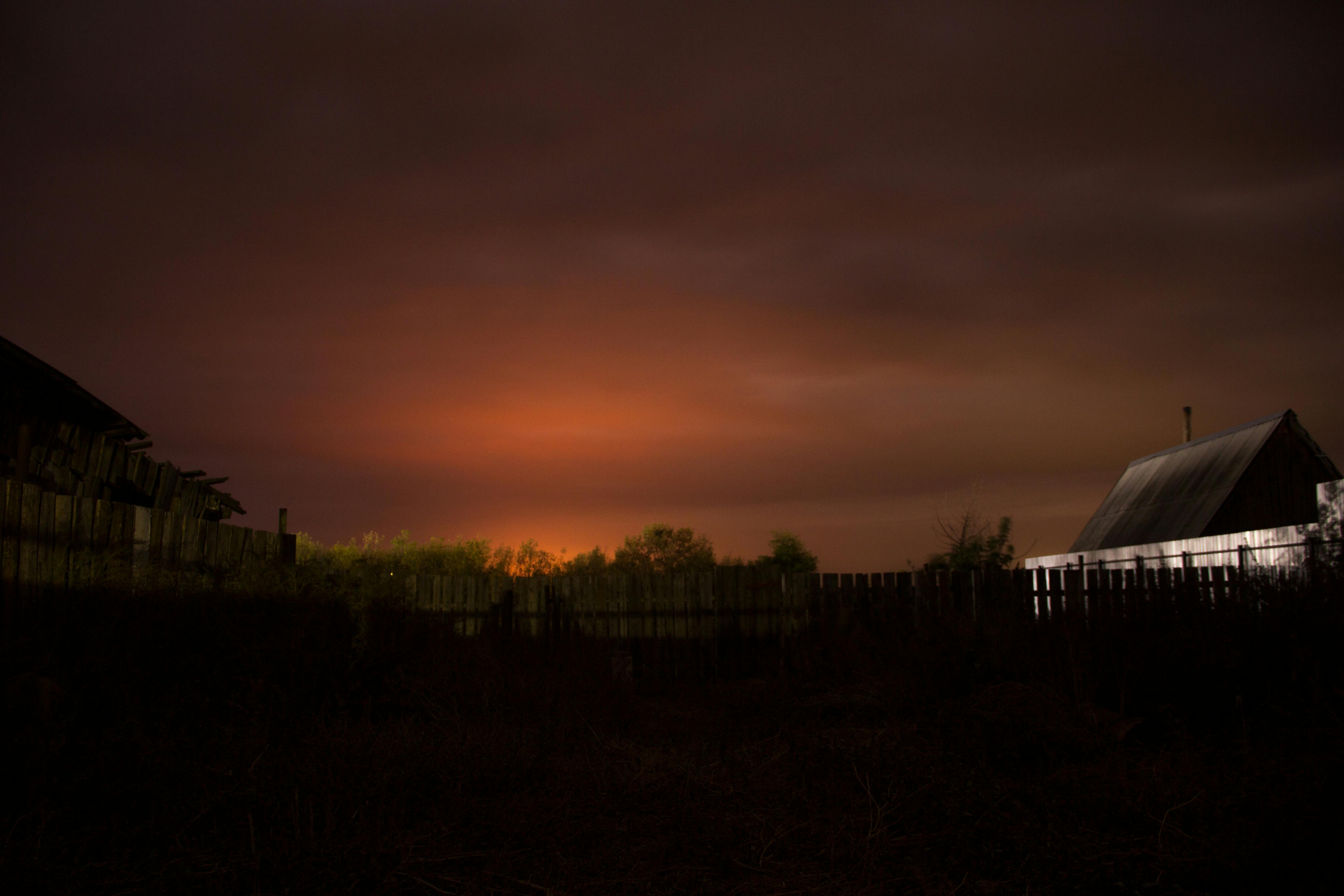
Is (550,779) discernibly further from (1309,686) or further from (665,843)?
(1309,686)

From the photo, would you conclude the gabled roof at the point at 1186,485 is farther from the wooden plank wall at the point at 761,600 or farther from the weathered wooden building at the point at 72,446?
the weathered wooden building at the point at 72,446

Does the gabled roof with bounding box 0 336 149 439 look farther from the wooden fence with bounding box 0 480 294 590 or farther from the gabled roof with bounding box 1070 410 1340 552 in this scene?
the gabled roof with bounding box 1070 410 1340 552

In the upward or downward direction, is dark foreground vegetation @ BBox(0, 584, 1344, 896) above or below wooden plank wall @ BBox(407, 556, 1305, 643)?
below

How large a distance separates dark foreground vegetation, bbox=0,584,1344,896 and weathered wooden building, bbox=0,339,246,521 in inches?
177

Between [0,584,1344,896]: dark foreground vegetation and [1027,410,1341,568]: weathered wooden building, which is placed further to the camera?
[1027,410,1341,568]: weathered wooden building

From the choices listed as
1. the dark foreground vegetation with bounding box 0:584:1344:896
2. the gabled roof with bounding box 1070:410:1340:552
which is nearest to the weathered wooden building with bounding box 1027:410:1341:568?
the gabled roof with bounding box 1070:410:1340:552

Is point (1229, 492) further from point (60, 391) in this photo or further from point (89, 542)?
point (60, 391)

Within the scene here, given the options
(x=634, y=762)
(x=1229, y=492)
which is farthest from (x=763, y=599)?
(x=1229, y=492)

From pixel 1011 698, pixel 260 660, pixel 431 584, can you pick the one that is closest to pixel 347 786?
pixel 260 660

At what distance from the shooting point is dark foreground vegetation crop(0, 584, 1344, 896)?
13.0 feet

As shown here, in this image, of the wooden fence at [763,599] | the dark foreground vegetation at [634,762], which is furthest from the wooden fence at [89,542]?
the wooden fence at [763,599]

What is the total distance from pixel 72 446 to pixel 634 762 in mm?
10892

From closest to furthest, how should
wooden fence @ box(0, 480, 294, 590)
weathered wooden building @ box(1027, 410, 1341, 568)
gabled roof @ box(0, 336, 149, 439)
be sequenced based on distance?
wooden fence @ box(0, 480, 294, 590)
gabled roof @ box(0, 336, 149, 439)
weathered wooden building @ box(1027, 410, 1341, 568)

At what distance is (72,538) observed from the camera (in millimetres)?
8328
